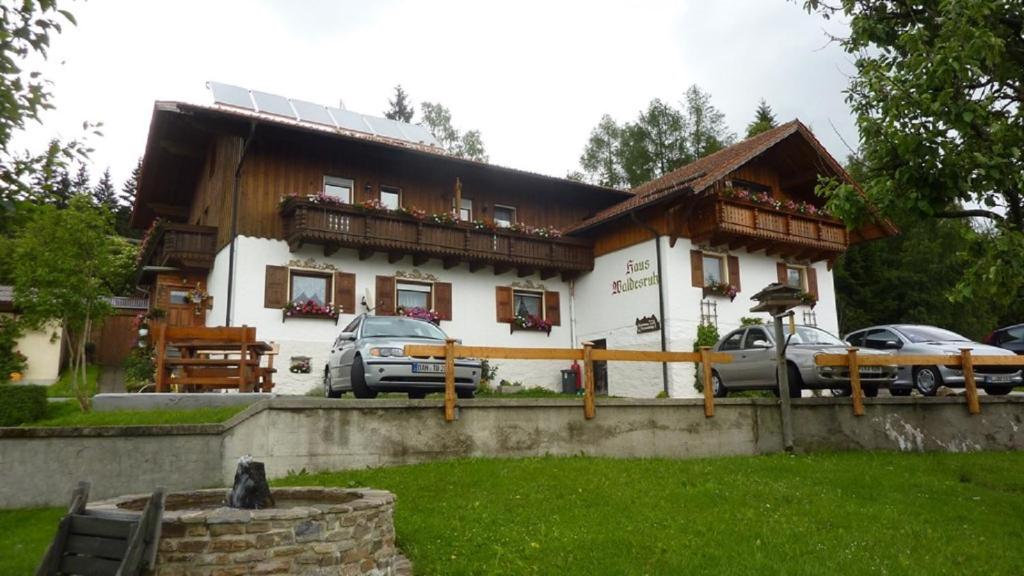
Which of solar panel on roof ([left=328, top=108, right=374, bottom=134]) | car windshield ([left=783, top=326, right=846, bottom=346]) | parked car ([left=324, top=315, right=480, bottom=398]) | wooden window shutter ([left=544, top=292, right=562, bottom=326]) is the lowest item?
parked car ([left=324, top=315, right=480, bottom=398])

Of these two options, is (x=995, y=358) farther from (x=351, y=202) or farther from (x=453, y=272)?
(x=351, y=202)

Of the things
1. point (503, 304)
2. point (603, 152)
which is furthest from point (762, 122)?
point (503, 304)

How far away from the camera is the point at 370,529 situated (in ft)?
20.0

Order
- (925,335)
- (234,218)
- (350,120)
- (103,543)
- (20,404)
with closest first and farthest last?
(103,543), (20,404), (925,335), (234,218), (350,120)

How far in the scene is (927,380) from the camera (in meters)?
15.7

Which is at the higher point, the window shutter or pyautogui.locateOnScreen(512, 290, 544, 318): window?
the window shutter

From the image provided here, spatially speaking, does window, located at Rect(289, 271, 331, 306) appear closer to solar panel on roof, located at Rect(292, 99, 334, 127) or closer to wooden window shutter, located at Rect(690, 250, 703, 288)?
solar panel on roof, located at Rect(292, 99, 334, 127)

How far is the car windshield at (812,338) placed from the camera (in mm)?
14969

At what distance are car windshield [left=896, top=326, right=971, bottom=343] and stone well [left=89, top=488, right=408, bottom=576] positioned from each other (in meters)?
14.1

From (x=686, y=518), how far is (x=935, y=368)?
9997mm

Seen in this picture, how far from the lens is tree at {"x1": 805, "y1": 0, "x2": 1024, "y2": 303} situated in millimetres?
8703

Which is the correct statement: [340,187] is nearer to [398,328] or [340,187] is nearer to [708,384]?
[398,328]

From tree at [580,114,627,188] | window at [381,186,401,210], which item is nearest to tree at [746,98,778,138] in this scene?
tree at [580,114,627,188]

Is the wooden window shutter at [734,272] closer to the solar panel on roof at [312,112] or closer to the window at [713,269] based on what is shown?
the window at [713,269]
